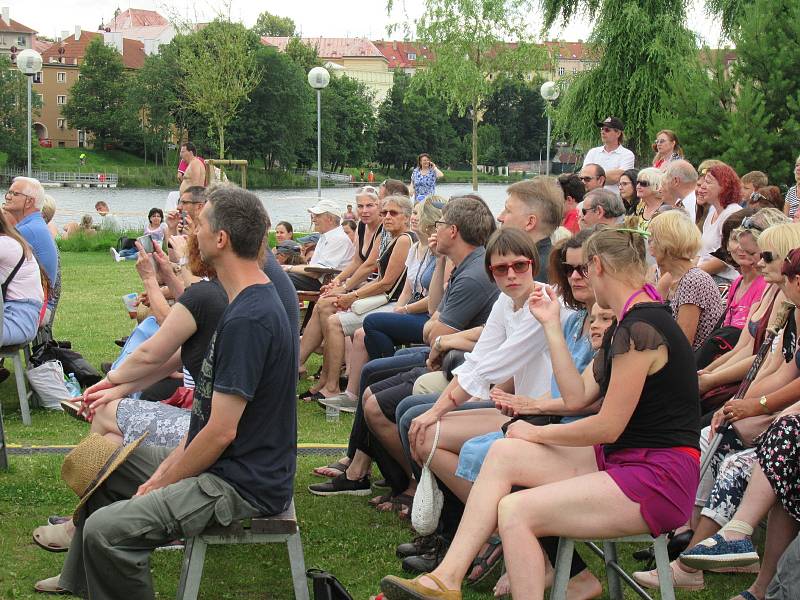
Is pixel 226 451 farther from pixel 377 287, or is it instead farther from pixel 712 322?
pixel 377 287

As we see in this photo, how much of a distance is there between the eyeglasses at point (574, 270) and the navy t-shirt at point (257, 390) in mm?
1329

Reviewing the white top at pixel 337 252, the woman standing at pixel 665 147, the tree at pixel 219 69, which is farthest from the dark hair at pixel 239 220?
the tree at pixel 219 69

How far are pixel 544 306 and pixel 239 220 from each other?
120cm

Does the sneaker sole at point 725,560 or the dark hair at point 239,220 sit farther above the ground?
the dark hair at point 239,220

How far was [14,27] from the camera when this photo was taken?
12119 centimetres

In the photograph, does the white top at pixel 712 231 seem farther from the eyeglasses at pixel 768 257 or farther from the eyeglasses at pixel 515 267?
the eyeglasses at pixel 515 267

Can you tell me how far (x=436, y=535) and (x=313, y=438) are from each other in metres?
2.36

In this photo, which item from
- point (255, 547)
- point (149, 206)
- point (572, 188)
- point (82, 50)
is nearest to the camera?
point (255, 547)

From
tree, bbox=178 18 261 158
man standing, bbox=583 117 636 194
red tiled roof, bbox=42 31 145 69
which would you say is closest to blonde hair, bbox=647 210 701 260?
man standing, bbox=583 117 636 194

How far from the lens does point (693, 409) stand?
3631 millimetres

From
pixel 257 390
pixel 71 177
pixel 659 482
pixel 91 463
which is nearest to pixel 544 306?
pixel 659 482

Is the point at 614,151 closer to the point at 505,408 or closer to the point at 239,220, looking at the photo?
the point at 505,408

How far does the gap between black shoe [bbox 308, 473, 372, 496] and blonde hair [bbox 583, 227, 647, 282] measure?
243 cm

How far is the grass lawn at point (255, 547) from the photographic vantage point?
4.44 metres
